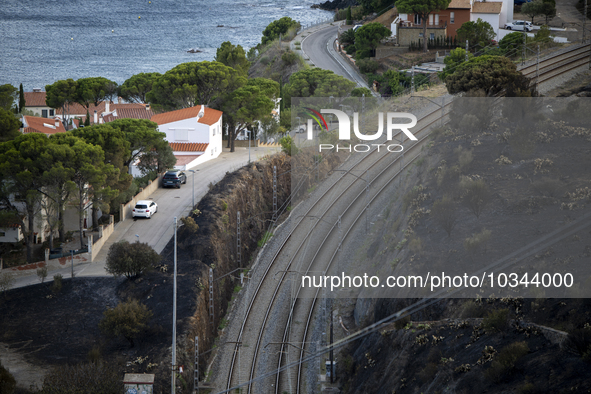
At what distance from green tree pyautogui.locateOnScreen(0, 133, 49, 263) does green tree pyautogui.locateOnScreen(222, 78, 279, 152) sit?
2329 cm

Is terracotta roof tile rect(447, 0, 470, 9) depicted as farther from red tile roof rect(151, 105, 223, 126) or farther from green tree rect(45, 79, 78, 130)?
green tree rect(45, 79, 78, 130)

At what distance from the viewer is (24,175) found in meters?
35.0

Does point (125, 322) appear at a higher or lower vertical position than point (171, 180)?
lower

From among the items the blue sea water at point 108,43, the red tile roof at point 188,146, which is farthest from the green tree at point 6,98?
the blue sea water at point 108,43

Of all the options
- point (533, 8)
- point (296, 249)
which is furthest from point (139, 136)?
point (533, 8)

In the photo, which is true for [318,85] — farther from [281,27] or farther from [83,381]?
[281,27]

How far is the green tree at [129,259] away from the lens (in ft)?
111

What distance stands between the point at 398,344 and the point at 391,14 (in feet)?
241

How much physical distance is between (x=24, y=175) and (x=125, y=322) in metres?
11.1

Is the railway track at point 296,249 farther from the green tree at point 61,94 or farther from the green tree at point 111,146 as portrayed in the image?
the green tree at point 61,94

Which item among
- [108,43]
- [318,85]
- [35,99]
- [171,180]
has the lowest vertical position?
[171,180]

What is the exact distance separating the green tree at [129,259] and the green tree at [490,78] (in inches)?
923

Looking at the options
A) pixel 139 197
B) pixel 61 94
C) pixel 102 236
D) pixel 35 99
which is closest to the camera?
pixel 102 236

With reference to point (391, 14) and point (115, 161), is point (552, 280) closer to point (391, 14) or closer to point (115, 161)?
point (115, 161)
